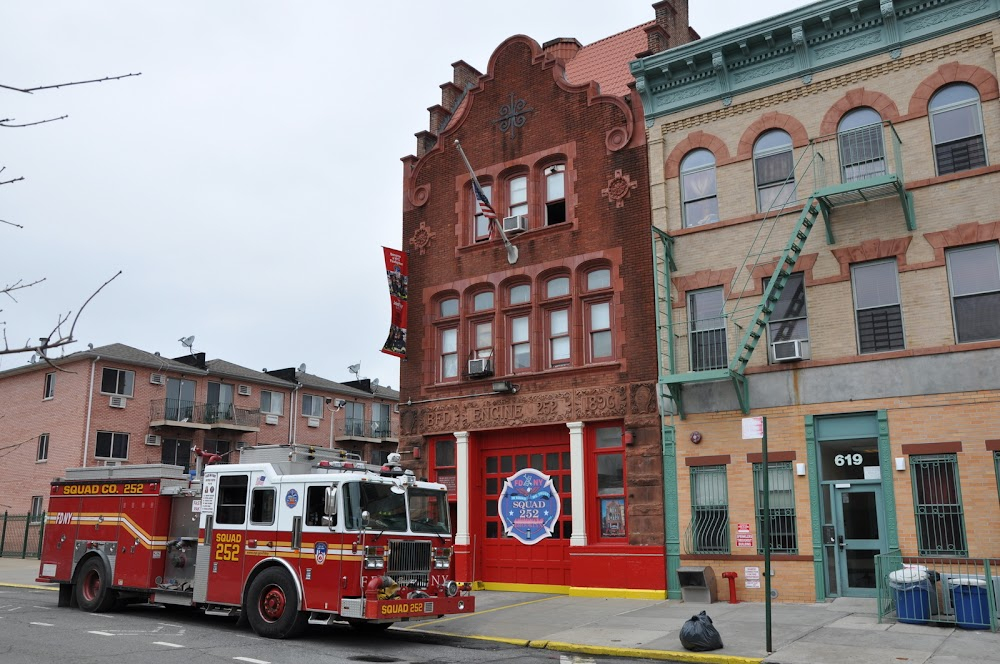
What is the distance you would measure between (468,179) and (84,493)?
12404mm

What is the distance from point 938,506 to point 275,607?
11843 millimetres

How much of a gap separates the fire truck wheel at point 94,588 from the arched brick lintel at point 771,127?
15945 mm

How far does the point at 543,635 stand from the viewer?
14758 mm

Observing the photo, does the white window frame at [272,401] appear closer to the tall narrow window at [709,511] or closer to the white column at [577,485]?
the white column at [577,485]

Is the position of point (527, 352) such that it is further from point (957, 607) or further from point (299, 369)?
point (299, 369)

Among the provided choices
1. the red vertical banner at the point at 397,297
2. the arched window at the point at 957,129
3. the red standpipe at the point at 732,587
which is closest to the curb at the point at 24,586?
the red vertical banner at the point at 397,297

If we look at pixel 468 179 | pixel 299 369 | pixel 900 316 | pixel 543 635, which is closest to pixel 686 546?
pixel 543 635

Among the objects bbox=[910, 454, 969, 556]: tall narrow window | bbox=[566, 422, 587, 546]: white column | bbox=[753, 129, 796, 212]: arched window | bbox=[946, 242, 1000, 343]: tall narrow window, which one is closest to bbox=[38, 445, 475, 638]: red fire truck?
bbox=[566, 422, 587, 546]: white column

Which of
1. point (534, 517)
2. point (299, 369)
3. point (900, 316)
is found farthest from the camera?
point (299, 369)

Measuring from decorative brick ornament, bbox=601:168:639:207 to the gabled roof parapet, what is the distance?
1.53 metres

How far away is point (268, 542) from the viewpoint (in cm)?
1484

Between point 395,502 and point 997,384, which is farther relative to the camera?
point 997,384

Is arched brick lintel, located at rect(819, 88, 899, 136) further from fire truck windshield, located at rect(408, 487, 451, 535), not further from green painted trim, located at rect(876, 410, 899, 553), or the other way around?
fire truck windshield, located at rect(408, 487, 451, 535)

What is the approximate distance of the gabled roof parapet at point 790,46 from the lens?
17703 mm
